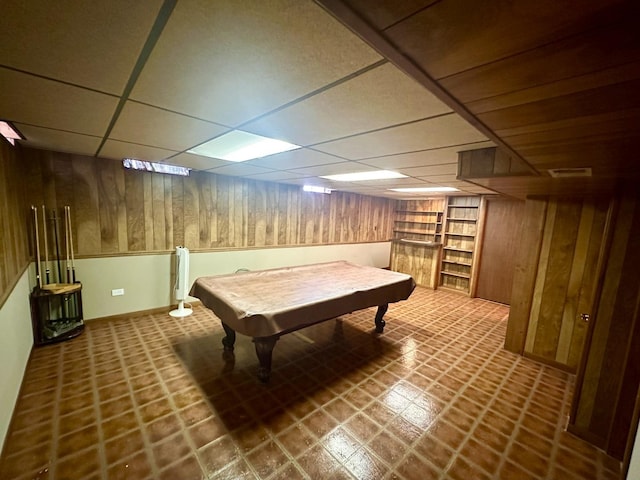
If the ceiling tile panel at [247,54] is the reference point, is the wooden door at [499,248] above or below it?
below

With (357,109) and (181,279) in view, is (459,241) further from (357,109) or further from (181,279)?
(181,279)

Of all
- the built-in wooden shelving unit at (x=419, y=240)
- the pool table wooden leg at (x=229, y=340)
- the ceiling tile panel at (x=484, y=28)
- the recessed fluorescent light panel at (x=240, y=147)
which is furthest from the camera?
the built-in wooden shelving unit at (x=419, y=240)

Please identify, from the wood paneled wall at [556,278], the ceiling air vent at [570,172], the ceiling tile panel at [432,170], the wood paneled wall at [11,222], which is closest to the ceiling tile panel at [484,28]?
the ceiling air vent at [570,172]

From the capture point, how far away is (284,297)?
2627 millimetres

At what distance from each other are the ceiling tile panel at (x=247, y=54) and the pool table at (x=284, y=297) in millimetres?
1568

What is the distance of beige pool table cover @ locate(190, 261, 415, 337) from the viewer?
2164 millimetres

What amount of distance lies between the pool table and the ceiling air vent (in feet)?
6.27

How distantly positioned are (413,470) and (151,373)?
7.80 feet

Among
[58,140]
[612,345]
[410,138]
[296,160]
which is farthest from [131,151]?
[612,345]

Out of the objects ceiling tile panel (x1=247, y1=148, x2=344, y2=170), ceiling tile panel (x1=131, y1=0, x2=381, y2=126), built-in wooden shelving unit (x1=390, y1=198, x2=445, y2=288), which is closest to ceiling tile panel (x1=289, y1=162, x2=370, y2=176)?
ceiling tile panel (x1=247, y1=148, x2=344, y2=170)

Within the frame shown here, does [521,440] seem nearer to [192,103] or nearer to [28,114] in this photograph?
[192,103]

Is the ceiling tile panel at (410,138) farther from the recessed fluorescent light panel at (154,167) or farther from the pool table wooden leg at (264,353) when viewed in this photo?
the recessed fluorescent light panel at (154,167)

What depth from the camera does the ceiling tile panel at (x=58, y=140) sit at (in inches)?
83.3

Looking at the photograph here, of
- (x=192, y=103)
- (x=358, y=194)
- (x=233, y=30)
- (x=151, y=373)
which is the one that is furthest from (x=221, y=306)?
(x=358, y=194)
